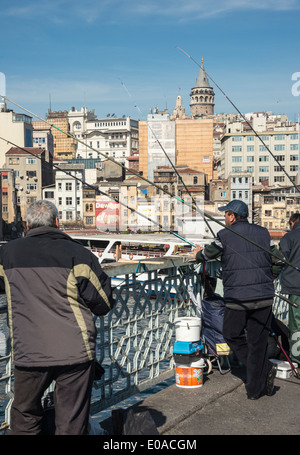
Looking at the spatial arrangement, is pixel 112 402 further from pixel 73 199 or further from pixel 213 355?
pixel 73 199

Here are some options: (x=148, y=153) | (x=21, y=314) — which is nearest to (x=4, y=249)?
(x=21, y=314)

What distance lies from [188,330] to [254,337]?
1.77 feet

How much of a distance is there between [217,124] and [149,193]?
310 ft

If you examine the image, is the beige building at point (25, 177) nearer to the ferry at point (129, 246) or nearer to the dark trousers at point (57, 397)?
the ferry at point (129, 246)

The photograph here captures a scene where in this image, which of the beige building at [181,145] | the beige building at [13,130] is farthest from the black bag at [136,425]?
the beige building at [13,130]

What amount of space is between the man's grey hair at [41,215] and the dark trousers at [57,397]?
713mm

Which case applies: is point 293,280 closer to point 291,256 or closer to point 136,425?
point 291,256

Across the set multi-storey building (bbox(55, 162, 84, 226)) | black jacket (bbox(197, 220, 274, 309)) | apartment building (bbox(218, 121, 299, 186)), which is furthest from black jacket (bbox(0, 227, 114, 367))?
apartment building (bbox(218, 121, 299, 186))

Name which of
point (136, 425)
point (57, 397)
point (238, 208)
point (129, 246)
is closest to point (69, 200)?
point (129, 246)

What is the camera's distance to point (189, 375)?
15.2ft

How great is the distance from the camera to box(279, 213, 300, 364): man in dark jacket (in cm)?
521

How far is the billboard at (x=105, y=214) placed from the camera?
88.1 meters

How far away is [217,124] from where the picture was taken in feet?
599
